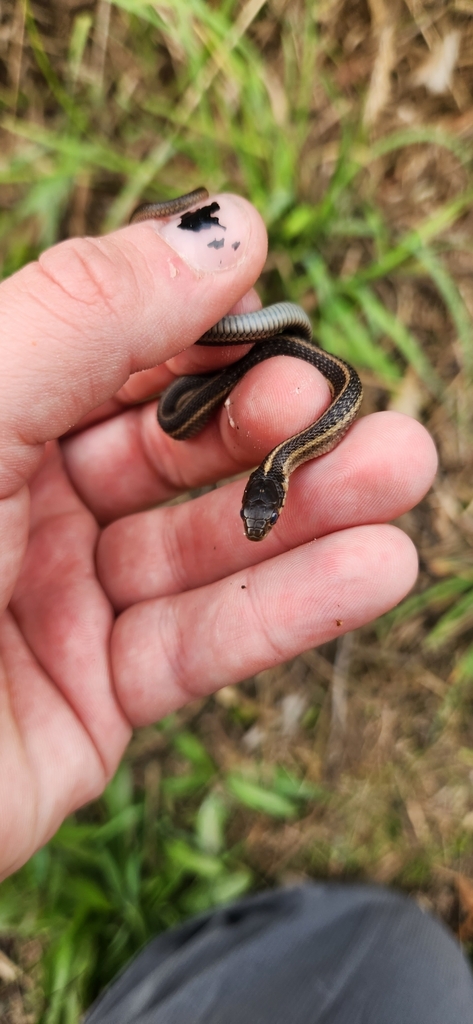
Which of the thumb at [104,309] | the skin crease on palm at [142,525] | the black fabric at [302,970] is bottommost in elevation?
the black fabric at [302,970]

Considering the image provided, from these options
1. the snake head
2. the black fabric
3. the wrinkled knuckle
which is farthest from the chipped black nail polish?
the black fabric

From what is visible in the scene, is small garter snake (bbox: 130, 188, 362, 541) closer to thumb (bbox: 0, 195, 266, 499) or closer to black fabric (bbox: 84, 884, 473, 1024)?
thumb (bbox: 0, 195, 266, 499)

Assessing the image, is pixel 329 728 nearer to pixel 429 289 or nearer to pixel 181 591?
pixel 181 591

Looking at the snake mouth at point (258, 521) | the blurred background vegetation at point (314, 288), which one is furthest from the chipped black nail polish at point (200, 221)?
the blurred background vegetation at point (314, 288)

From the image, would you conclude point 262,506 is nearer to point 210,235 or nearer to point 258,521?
point 258,521

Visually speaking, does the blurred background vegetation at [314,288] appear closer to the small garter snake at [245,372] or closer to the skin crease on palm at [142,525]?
the small garter snake at [245,372]

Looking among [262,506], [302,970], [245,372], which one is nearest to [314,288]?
[245,372]

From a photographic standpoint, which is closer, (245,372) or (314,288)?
(245,372)
